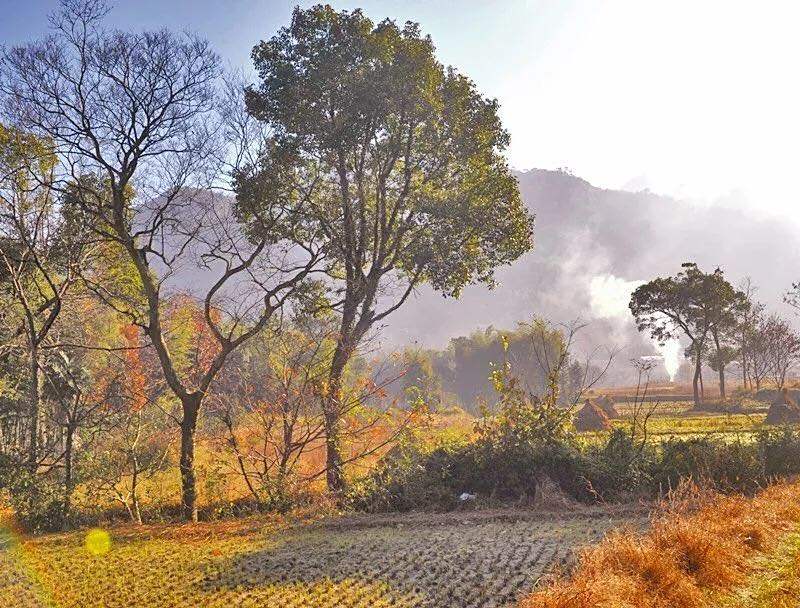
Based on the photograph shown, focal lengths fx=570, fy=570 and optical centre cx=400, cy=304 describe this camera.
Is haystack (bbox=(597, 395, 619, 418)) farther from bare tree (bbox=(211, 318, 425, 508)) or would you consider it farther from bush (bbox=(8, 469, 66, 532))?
bush (bbox=(8, 469, 66, 532))

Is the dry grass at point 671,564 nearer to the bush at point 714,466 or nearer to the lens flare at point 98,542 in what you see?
the bush at point 714,466

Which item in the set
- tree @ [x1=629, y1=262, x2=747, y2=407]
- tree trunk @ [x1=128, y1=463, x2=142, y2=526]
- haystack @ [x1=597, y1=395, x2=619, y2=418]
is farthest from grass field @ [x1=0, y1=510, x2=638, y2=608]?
tree @ [x1=629, y1=262, x2=747, y2=407]

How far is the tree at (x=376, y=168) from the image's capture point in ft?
45.6

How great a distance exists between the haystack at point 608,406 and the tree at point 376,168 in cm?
2063

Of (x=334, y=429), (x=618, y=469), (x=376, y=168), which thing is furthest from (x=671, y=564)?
(x=376, y=168)

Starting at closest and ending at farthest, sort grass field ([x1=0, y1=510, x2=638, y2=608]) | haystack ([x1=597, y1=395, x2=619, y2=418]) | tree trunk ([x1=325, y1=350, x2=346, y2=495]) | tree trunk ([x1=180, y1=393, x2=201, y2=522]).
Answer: grass field ([x1=0, y1=510, x2=638, y2=608]) < tree trunk ([x1=180, y1=393, x2=201, y2=522]) < tree trunk ([x1=325, y1=350, x2=346, y2=495]) < haystack ([x1=597, y1=395, x2=619, y2=418])

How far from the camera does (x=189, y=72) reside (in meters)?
12.5

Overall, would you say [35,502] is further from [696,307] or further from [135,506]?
[696,307]

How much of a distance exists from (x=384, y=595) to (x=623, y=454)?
8769 millimetres

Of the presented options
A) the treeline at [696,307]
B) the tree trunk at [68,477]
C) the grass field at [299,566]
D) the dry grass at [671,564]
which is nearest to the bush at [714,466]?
the grass field at [299,566]

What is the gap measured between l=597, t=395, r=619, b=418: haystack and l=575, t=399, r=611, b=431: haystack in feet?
23.7

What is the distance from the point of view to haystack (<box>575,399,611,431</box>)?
26.0 m

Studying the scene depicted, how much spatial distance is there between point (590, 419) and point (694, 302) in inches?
875

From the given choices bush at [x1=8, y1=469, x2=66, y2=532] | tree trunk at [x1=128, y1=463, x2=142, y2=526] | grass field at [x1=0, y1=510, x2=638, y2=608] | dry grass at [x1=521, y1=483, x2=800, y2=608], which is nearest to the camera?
dry grass at [x1=521, y1=483, x2=800, y2=608]
